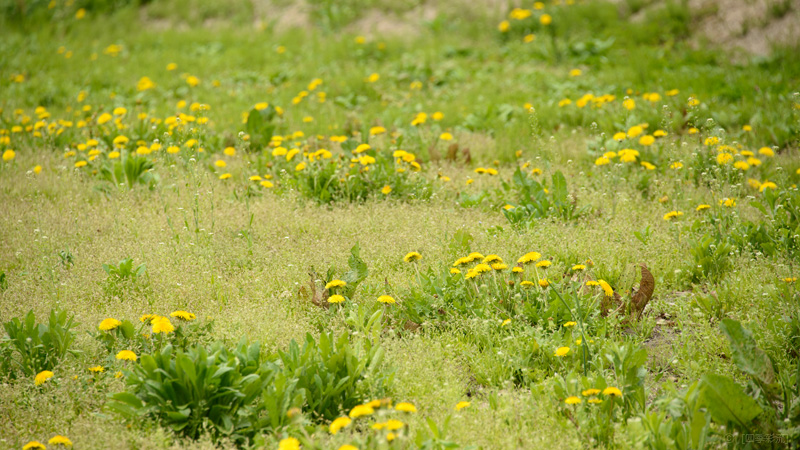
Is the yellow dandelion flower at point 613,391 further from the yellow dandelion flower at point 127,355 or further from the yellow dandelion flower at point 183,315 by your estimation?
the yellow dandelion flower at point 127,355

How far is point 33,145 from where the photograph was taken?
22.1 feet

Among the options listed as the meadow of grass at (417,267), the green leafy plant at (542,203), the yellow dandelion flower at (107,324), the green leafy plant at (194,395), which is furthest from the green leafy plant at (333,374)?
the green leafy plant at (542,203)

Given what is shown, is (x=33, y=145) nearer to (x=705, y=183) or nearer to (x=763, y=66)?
(x=705, y=183)

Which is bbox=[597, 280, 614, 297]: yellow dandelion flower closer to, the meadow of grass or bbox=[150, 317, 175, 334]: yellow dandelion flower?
the meadow of grass

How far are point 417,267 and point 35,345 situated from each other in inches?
89.3

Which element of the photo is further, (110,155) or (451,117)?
(451,117)

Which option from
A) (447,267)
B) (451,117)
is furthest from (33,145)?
(447,267)

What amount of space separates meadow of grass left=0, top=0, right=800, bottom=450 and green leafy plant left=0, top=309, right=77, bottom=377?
1cm

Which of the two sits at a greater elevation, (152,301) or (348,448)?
(348,448)

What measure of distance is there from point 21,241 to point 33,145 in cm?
263

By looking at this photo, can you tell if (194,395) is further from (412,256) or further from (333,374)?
(412,256)

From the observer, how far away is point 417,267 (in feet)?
13.7

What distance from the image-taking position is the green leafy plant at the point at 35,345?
3.21m

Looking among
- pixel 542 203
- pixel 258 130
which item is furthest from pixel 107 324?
pixel 258 130
